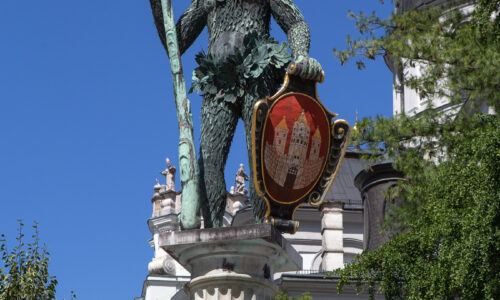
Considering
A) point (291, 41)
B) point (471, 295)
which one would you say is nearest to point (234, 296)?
point (291, 41)

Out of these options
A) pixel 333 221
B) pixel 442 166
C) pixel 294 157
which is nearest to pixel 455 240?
pixel 442 166

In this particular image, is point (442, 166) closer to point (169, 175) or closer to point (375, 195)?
point (375, 195)

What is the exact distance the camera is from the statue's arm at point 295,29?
8.42 meters

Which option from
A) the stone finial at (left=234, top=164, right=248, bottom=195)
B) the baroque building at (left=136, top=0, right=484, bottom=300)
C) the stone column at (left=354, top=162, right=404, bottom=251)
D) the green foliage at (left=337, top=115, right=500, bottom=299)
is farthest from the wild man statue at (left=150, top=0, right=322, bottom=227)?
the stone finial at (left=234, top=164, right=248, bottom=195)

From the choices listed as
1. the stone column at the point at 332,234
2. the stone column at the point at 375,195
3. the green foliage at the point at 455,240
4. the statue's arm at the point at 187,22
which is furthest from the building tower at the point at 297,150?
the stone column at the point at 332,234

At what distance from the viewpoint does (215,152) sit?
8.46m

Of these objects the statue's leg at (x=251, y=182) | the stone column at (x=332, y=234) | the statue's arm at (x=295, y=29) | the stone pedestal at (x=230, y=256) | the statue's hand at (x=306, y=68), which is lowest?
the stone pedestal at (x=230, y=256)

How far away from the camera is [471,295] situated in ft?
37.0

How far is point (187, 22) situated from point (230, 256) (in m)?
2.18

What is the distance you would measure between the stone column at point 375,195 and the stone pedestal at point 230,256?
26.6m

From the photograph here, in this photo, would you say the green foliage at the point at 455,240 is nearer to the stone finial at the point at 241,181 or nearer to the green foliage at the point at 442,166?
the green foliage at the point at 442,166

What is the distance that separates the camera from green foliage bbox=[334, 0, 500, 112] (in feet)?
45.7

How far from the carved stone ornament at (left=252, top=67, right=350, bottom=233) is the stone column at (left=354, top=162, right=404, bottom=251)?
26247mm

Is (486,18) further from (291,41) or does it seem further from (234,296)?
(234,296)
